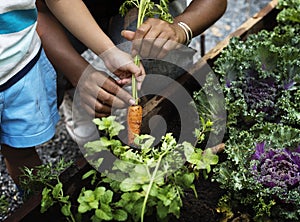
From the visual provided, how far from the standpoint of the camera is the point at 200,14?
81.7 inches

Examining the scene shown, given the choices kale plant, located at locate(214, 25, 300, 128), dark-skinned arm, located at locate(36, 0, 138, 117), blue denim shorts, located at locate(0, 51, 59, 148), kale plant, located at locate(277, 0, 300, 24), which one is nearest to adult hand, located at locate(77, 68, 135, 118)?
dark-skinned arm, located at locate(36, 0, 138, 117)

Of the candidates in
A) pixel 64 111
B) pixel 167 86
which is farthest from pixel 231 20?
pixel 167 86

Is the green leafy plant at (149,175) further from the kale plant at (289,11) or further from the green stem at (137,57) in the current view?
the kale plant at (289,11)

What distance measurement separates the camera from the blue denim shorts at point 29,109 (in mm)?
1868

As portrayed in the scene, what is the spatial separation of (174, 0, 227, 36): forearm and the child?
56 centimetres

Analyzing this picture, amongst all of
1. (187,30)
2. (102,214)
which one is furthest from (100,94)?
(102,214)

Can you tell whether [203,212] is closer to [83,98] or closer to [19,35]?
[83,98]

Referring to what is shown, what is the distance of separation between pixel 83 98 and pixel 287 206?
0.85 m

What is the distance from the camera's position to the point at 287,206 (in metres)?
1.76

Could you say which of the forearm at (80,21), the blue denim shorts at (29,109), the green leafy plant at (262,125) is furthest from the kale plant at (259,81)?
the blue denim shorts at (29,109)

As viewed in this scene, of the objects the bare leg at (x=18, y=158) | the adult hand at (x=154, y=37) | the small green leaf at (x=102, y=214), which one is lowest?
the bare leg at (x=18, y=158)

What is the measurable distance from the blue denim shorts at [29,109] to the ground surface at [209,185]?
1.23 feet

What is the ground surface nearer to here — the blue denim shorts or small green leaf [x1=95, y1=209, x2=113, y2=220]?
the blue denim shorts

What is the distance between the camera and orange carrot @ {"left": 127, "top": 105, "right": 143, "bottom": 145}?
180 centimetres
